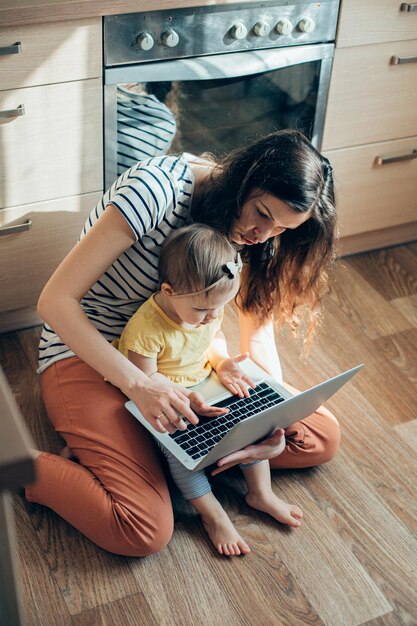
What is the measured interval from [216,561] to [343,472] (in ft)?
1.28

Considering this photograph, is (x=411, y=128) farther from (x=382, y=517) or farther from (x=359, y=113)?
(x=382, y=517)

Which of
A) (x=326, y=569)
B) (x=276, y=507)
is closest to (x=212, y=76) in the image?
(x=276, y=507)

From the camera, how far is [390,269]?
2578mm

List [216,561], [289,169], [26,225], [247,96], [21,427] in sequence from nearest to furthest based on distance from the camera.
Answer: [21,427], [289,169], [216,561], [26,225], [247,96]

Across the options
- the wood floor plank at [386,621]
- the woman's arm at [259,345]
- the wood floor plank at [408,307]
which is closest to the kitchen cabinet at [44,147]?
the woman's arm at [259,345]

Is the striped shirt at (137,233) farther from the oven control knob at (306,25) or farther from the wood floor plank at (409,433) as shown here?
the wood floor plank at (409,433)

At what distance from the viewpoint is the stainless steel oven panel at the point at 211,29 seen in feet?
6.07

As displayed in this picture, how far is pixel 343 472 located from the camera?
1911 millimetres

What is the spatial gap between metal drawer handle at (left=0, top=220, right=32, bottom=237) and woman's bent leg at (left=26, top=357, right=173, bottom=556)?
1.36ft

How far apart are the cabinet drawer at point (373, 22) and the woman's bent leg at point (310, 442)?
953 millimetres

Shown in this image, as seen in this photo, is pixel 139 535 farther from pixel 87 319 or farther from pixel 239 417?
pixel 87 319

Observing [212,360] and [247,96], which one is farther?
[247,96]

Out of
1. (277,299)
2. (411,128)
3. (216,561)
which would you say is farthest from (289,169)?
(411,128)

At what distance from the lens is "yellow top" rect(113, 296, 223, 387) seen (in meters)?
1.67
